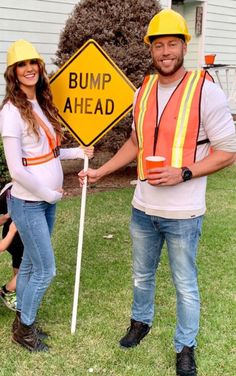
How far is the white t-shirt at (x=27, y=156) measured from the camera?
3084 millimetres

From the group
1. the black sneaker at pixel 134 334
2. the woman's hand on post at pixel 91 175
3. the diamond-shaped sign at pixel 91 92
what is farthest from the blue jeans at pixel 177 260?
the diamond-shaped sign at pixel 91 92

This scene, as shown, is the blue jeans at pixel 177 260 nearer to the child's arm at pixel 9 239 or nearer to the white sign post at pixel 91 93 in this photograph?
the white sign post at pixel 91 93

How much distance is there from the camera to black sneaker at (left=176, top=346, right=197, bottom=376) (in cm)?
329

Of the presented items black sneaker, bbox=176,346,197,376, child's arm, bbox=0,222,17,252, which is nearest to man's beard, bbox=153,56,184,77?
child's arm, bbox=0,222,17,252

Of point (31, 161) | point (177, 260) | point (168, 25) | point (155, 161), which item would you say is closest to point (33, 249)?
point (31, 161)

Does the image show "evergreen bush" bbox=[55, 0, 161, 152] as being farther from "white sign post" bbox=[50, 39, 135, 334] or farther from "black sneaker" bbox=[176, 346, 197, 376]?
"black sneaker" bbox=[176, 346, 197, 376]

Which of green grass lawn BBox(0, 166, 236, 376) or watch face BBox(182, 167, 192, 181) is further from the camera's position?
green grass lawn BBox(0, 166, 236, 376)

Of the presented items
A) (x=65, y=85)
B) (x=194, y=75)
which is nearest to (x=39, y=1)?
(x=65, y=85)

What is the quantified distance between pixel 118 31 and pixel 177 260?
5391mm

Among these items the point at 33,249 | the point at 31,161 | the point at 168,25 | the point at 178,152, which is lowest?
the point at 33,249

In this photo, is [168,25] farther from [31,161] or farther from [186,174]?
[31,161]

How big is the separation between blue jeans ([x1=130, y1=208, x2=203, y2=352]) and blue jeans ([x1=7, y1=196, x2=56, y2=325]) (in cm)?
57

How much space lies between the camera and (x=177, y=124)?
294 cm

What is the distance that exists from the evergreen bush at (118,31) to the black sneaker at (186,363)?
4.90m
